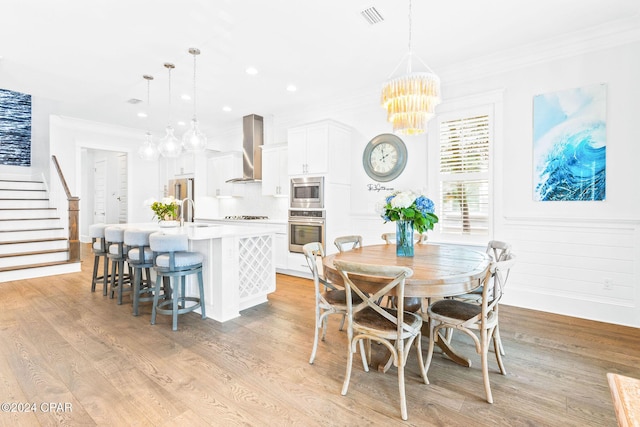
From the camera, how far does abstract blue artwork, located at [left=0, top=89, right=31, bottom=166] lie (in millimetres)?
6219

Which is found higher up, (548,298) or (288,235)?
(288,235)

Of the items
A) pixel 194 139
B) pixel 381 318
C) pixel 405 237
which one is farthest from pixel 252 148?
pixel 381 318

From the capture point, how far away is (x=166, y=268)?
3.08m

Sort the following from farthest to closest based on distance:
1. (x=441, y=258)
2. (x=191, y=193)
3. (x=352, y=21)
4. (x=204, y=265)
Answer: (x=191, y=193) < (x=204, y=265) < (x=352, y=21) < (x=441, y=258)

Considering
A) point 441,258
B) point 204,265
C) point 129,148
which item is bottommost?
point 204,265

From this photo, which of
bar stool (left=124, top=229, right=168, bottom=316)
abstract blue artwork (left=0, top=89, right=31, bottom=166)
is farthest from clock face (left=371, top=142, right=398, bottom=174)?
abstract blue artwork (left=0, top=89, right=31, bottom=166)

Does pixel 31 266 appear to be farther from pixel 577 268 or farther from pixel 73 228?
pixel 577 268

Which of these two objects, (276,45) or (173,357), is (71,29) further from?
(173,357)

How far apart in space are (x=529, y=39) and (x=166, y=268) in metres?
4.51

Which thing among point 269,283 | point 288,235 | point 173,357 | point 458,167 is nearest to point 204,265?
point 269,283

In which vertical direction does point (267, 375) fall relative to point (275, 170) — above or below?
below

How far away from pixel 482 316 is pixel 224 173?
5965mm

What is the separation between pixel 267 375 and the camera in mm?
2209

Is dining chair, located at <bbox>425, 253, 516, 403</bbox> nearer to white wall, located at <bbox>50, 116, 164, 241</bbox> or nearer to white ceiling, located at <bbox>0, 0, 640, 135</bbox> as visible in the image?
white ceiling, located at <bbox>0, 0, 640, 135</bbox>
